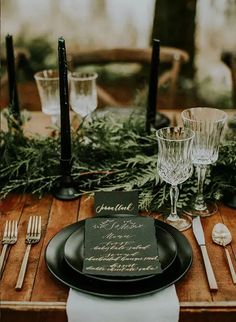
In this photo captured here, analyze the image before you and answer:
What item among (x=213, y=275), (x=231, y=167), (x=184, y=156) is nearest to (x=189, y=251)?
(x=213, y=275)

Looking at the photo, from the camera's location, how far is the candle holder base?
142cm

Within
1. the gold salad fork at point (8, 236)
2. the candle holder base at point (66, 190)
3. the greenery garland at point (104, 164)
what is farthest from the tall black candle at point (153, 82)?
the gold salad fork at point (8, 236)

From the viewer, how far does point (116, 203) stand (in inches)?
51.6

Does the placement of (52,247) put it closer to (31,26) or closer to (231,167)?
(231,167)

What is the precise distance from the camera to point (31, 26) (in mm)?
4641

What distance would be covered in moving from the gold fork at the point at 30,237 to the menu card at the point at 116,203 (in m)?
0.15

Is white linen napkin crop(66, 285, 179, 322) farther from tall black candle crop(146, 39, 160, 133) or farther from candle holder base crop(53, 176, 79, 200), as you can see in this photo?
tall black candle crop(146, 39, 160, 133)

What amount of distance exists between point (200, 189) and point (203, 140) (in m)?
0.14

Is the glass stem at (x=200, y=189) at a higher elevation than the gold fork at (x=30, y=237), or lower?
higher

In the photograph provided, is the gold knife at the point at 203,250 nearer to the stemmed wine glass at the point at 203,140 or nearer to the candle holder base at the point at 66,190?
the stemmed wine glass at the point at 203,140

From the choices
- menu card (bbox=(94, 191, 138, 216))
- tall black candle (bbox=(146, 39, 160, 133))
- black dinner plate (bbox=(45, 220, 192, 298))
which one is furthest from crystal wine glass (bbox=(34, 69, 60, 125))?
black dinner plate (bbox=(45, 220, 192, 298))

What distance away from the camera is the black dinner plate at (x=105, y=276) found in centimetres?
106

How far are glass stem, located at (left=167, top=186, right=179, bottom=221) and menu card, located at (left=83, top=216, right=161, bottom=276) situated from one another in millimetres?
Result: 93

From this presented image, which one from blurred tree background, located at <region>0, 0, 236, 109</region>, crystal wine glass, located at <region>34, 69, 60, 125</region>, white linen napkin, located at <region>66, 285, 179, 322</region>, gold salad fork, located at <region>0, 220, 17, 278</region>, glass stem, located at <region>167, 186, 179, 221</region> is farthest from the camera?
blurred tree background, located at <region>0, 0, 236, 109</region>
